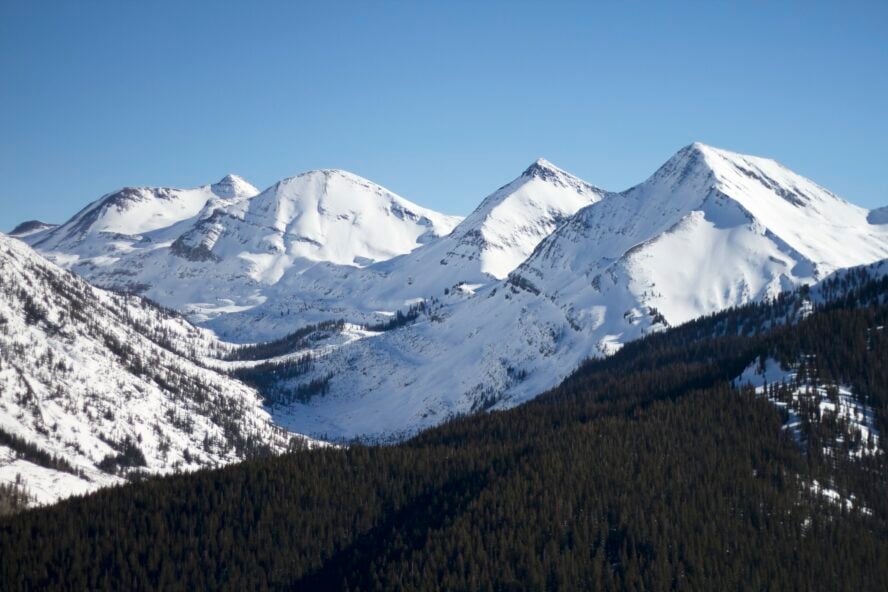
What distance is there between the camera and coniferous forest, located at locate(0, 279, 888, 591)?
419 ft

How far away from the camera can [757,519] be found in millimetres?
136000

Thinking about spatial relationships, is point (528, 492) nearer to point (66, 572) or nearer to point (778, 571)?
point (778, 571)

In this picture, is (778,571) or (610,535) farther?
(610,535)

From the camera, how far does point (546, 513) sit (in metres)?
140

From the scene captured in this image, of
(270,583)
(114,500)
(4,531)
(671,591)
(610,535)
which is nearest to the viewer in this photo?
(671,591)

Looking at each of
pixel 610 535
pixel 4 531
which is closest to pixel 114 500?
pixel 4 531

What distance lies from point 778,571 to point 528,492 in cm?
4115

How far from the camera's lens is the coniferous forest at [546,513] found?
128 m

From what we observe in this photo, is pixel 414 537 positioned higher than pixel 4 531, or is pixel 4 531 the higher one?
pixel 4 531

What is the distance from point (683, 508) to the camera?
138125mm

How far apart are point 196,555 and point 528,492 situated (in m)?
55.3

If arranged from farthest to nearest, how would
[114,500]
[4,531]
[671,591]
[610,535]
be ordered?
[114,500] → [4,531] → [610,535] → [671,591]

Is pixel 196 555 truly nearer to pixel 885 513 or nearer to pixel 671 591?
pixel 671 591

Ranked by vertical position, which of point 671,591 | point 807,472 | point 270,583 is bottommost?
point 671,591
